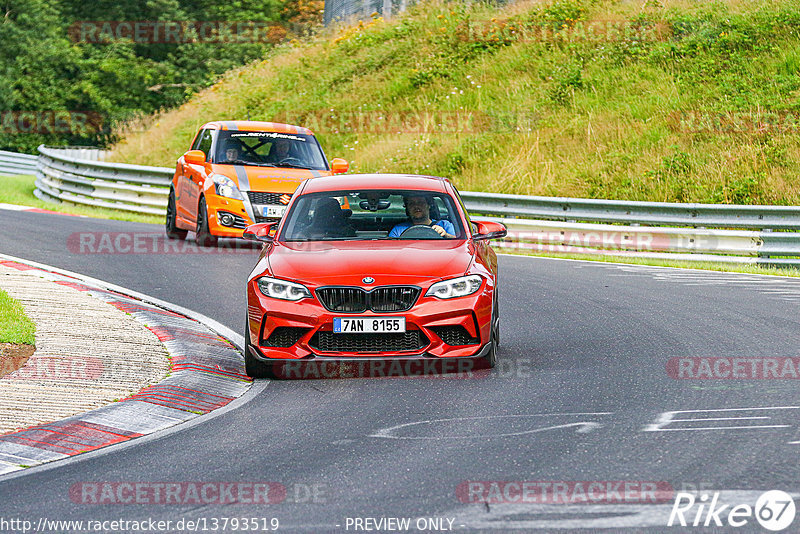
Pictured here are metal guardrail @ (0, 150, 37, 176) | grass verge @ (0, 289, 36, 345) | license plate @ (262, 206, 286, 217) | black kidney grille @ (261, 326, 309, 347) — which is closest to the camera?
black kidney grille @ (261, 326, 309, 347)

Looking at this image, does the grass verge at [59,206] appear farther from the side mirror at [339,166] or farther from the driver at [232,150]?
the side mirror at [339,166]

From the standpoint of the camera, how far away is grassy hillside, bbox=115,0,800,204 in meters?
24.0

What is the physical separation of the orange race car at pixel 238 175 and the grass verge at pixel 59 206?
509 cm

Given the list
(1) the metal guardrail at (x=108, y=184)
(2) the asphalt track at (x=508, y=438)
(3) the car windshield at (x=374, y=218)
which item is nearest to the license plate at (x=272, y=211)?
(2) the asphalt track at (x=508, y=438)

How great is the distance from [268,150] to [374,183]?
8.12 m

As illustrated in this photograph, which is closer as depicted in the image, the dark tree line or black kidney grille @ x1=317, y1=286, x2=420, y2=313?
black kidney grille @ x1=317, y1=286, x2=420, y2=313

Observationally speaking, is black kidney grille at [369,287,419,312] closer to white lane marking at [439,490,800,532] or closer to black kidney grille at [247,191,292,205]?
→ white lane marking at [439,490,800,532]

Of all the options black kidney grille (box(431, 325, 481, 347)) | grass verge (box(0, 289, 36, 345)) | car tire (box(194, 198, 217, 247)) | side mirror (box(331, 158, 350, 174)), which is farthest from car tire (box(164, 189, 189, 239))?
black kidney grille (box(431, 325, 481, 347))

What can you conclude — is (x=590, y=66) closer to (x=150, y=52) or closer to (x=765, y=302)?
(x=765, y=302)

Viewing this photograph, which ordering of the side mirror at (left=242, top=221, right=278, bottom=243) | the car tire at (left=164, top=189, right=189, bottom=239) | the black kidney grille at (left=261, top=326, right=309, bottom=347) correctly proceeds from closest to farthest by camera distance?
the black kidney grille at (left=261, top=326, right=309, bottom=347) → the side mirror at (left=242, top=221, right=278, bottom=243) → the car tire at (left=164, top=189, right=189, bottom=239)

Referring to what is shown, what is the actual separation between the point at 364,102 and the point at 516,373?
961 inches

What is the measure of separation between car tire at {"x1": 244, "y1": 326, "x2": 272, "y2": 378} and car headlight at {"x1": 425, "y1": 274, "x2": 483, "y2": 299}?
53.6 inches

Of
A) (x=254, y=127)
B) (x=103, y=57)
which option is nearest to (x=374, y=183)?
(x=254, y=127)

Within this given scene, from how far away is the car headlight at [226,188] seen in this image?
56.0 feet
